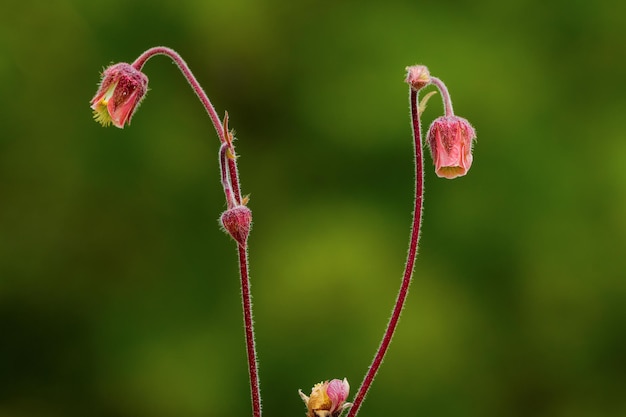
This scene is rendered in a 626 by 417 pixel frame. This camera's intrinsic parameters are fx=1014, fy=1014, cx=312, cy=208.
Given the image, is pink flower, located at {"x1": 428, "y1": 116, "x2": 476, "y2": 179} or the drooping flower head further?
pink flower, located at {"x1": 428, "y1": 116, "x2": 476, "y2": 179}

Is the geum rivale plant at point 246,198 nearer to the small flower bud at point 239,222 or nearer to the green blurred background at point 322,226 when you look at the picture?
the small flower bud at point 239,222

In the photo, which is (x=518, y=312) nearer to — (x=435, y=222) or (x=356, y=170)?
(x=435, y=222)

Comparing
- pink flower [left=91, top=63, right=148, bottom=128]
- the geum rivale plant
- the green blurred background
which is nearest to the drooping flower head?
the geum rivale plant

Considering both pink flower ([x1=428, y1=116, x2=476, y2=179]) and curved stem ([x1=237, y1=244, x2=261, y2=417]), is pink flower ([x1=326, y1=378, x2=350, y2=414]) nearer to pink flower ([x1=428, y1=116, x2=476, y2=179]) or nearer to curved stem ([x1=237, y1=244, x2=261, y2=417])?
curved stem ([x1=237, y1=244, x2=261, y2=417])

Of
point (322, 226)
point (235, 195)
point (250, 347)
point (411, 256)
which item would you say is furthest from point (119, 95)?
point (322, 226)

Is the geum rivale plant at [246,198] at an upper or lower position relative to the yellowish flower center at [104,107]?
lower

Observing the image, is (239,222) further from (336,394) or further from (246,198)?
(336,394)

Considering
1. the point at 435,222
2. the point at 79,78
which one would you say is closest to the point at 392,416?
the point at 435,222

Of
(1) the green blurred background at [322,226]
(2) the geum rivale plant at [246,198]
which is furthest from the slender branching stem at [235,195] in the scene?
(1) the green blurred background at [322,226]

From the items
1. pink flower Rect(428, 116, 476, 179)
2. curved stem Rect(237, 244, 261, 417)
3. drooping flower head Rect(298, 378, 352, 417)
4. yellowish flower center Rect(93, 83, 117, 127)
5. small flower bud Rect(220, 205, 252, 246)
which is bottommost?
drooping flower head Rect(298, 378, 352, 417)
